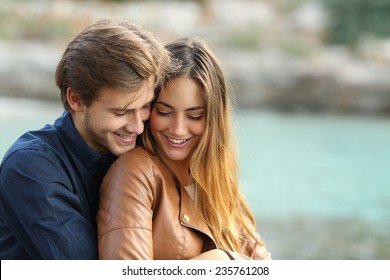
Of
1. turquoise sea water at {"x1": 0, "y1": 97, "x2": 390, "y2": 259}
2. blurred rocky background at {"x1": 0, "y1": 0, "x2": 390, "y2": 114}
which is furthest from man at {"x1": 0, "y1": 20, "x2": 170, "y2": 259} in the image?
blurred rocky background at {"x1": 0, "y1": 0, "x2": 390, "y2": 114}

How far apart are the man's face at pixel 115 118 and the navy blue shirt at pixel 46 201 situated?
6cm

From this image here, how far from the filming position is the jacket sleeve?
A: 1.99 metres

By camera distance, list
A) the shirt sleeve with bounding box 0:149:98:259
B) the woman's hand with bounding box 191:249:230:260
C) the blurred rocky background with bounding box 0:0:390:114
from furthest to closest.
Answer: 1. the blurred rocky background with bounding box 0:0:390:114
2. the woman's hand with bounding box 191:249:230:260
3. the shirt sleeve with bounding box 0:149:98:259

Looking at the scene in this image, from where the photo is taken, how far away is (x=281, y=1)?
17922mm

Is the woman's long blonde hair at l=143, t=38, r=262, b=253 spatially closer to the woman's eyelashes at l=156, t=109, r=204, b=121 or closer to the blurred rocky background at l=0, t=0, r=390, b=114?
the woman's eyelashes at l=156, t=109, r=204, b=121

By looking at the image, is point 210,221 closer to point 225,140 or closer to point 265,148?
point 225,140

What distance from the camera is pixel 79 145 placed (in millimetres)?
2150

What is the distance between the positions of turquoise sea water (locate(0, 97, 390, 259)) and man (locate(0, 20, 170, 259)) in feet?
5.10

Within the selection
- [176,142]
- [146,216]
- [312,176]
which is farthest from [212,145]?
[312,176]

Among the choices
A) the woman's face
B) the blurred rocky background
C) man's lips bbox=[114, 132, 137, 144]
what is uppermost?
the blurred rocky background

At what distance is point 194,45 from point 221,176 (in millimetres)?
424

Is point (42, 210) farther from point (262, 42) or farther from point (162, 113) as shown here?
point (262, 42)

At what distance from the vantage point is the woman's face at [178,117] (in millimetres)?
2219

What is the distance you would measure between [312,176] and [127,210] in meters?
6.51
